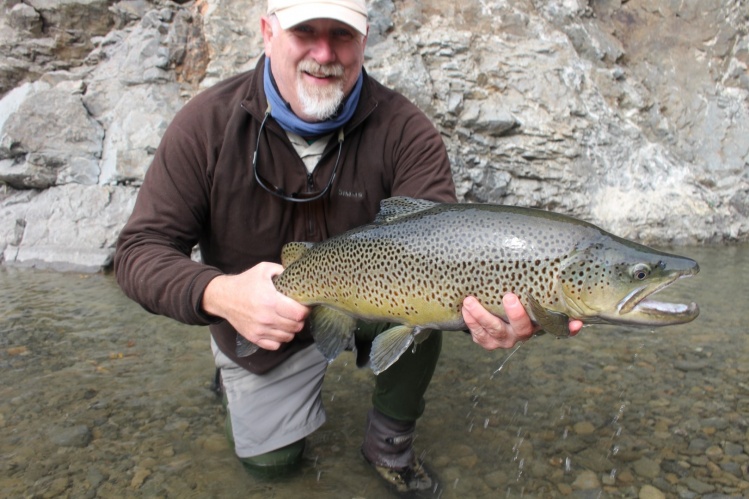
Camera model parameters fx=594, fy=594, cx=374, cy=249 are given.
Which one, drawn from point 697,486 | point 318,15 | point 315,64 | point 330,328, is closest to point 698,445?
point 697,486

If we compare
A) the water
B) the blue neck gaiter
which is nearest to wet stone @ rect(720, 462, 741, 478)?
the water

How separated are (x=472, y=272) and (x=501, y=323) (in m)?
0.21

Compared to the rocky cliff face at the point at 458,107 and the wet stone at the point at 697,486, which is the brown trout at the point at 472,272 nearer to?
the wet stone at the point at 697,486

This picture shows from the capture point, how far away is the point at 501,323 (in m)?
2.18

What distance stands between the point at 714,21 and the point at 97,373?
10652 mm

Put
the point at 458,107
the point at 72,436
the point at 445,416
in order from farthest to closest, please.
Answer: the point at 458,107, the point at 445,416, the point at 72,436

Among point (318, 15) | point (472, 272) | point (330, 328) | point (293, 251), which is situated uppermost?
point (318, 15)

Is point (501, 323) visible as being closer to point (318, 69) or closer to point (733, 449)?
point (318, 69)

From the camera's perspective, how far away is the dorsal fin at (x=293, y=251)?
2.56 metres

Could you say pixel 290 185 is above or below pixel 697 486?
above

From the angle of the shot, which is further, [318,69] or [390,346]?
[318,69]

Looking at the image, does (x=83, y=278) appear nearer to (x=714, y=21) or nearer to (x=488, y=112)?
(x=488, y=112)

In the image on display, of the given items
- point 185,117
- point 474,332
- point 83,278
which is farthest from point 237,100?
point 83,278

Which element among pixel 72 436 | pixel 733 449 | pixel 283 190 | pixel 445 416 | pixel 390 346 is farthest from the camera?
pixel 445 416
